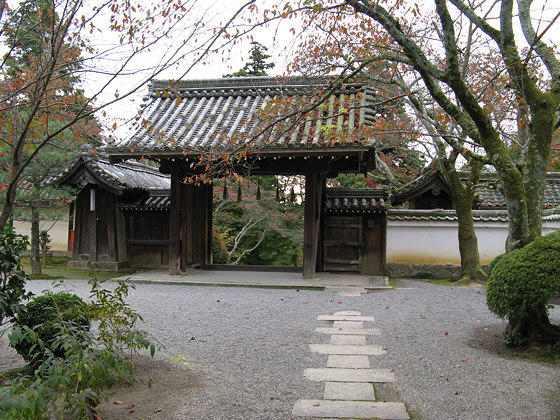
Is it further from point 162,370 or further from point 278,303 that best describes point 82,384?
point 278,303

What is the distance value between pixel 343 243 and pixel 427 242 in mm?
2440

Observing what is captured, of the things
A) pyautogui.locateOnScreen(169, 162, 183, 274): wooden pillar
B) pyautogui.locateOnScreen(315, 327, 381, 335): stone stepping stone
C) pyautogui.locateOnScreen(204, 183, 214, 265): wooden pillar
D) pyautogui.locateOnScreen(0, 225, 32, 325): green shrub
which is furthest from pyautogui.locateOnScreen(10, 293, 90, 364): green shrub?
pyautogui.locateOnScreen(204, 183, 214, 265): wooden pillar

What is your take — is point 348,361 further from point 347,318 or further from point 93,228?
point 93,228

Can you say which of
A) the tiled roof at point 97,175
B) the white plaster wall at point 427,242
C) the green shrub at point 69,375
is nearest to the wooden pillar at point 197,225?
the tiled roof at point 97,175

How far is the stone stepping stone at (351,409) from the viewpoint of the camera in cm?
336

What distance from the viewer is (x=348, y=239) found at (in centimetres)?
1188

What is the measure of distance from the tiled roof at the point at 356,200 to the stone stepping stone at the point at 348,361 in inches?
270

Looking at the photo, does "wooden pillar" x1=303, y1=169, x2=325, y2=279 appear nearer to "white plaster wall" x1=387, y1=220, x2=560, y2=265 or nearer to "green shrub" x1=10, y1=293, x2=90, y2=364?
"white plaster wall" x1=387, y1=220, x2=560, y2=265

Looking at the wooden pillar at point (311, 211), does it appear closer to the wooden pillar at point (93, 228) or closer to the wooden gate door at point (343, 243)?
the wooden gate door at point (343, 243)

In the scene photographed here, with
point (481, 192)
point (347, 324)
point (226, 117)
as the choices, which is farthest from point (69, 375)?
point (481, 192)

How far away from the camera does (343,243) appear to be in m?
11.8

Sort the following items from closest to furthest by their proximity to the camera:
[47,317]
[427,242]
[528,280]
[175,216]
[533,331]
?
[47,317] < [528,280] < [533,331] < [175,216] < [427,242]

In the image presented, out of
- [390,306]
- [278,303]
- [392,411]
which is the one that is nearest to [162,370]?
[392,411]

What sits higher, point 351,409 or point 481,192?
point 481,192
